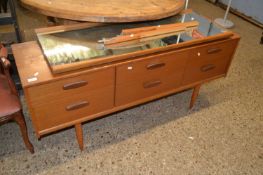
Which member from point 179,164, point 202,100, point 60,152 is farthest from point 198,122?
point 60,152

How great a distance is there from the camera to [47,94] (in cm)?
107

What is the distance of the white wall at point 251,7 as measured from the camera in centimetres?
327

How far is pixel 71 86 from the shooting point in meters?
1.11

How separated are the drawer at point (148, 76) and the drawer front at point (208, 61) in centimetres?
7

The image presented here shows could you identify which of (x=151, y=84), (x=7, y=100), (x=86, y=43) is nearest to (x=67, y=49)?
(x=86, y=43)

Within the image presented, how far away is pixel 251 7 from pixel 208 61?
243 centimetres

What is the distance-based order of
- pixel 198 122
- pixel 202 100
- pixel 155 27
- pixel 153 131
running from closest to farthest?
1. pixel 155 27
2. pixel 153 131
3. pixel 198 122
4. pixel 202 100

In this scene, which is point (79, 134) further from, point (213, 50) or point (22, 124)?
point (213, 50)

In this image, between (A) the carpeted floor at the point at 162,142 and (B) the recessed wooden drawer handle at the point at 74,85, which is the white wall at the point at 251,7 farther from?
(B) the recessed wooden drawer handle at the point at 74,85

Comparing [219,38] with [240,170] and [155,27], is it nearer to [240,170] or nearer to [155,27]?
[155,27]

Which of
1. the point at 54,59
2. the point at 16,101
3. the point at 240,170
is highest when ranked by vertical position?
the point at 54,59

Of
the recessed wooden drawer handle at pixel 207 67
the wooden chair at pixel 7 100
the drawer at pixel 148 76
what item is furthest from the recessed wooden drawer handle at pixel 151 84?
the wooden chair at pixel 7 100

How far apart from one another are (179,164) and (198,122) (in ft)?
1.38

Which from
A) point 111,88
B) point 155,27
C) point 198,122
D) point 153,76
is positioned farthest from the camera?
point 198,122
